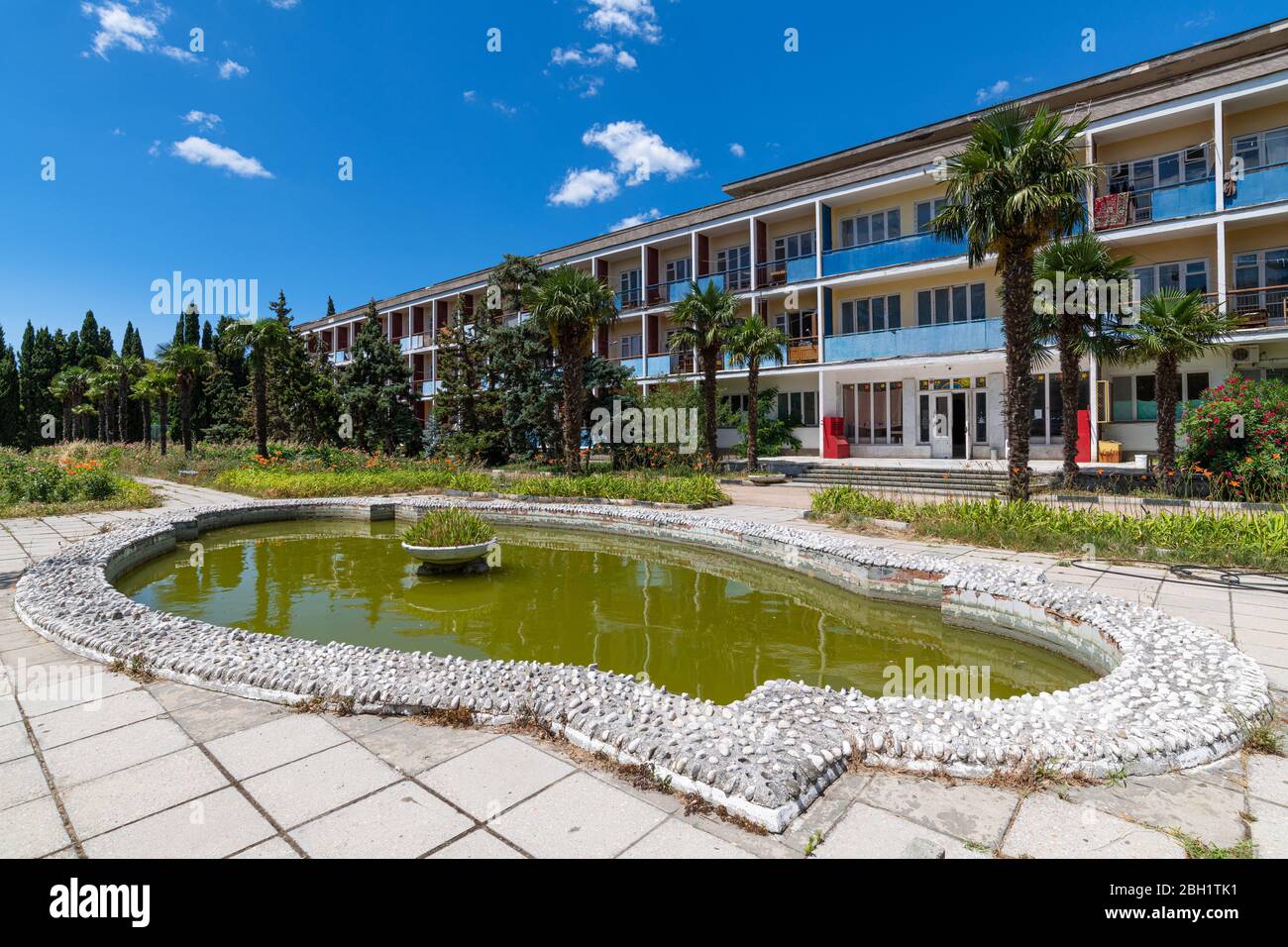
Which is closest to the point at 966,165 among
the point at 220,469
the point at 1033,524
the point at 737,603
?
the point at 1033,524

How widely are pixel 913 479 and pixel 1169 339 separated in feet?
21.5

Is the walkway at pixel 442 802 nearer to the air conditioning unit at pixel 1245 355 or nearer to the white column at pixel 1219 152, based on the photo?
the air conditioning unit at pixel 1245 355

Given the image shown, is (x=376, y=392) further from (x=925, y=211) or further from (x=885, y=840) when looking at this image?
(x=885, y=840)

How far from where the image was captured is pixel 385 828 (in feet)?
9.63

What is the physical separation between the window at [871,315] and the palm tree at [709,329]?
6278mm

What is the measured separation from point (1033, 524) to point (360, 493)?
657 inches

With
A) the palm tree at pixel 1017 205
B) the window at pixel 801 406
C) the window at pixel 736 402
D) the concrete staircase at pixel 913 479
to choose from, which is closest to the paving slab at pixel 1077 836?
the palm tree at pixel 1017 205

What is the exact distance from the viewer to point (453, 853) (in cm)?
274

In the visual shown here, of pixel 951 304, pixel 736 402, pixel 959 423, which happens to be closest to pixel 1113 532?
pixel 959 423

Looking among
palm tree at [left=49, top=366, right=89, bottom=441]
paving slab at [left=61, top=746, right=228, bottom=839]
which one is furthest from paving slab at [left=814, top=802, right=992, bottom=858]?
palm tree at [left=49, top=366, right=89, bottom=441]

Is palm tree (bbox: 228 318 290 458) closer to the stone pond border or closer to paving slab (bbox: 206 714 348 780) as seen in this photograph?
the stone pond border

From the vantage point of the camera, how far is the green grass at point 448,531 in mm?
9797

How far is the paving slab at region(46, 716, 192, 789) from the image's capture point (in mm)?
3514
